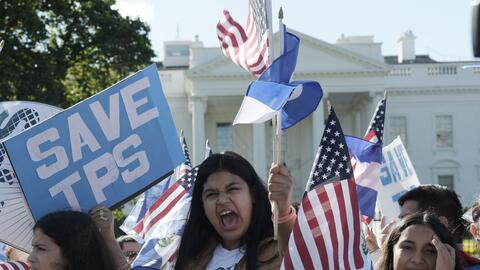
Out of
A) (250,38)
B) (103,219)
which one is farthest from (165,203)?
(103,219)

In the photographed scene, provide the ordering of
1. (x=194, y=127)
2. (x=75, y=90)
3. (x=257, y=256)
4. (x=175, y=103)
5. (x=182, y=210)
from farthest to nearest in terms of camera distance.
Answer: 1. (x=175, y=103)
2. (x=194, y=127)
3. (x=75, y=90)
4. (x=182, y=210)
5. (x=257, y=256)

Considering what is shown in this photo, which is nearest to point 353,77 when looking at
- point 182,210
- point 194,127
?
point 194,127

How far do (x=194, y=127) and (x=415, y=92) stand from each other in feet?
41.5

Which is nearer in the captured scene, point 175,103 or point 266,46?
point 266,46

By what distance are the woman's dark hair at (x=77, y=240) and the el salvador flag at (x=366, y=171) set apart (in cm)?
294

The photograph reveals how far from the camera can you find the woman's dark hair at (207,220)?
3.80m

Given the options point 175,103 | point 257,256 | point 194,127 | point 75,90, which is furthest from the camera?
point 175,103

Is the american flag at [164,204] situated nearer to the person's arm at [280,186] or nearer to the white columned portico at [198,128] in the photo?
the person's arm at [280,186]

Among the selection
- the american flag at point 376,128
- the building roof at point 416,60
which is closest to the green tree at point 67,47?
the american flag at point 376,128

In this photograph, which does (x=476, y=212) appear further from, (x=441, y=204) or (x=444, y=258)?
(x=444, y=258)

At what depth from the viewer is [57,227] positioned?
3.84m

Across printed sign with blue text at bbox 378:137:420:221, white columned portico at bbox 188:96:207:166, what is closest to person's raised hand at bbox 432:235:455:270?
printed sign with blue text at bbox 378:137:420:221

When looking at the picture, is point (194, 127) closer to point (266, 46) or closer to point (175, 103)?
point (175, 103)

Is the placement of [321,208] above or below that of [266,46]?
below
